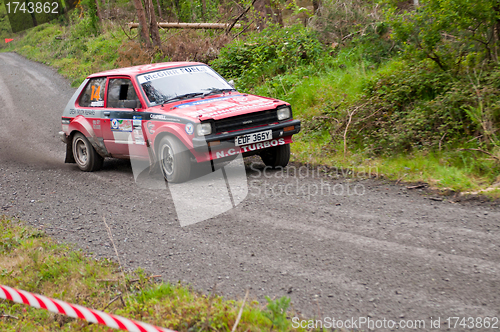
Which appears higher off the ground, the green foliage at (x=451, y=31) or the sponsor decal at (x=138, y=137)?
the green foliage at (x=451, y=31)

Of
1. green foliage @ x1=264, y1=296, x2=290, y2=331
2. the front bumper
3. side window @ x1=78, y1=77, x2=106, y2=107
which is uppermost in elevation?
side window @ x1=78, y1=77, x2=106, y2=107

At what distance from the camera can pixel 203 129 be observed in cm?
632

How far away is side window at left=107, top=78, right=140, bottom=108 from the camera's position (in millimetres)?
7458

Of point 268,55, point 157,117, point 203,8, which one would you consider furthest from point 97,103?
point 203,8

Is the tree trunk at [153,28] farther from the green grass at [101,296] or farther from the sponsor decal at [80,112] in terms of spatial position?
the green grass at [101,296]

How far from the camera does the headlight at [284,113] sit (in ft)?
23.0

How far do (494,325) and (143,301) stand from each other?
8.14ft

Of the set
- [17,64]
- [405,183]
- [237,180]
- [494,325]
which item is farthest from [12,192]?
[17,64]

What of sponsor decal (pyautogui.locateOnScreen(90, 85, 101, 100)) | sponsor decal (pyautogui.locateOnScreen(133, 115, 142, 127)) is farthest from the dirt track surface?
sponsor decal (pyautogui.locateOnScreen(90, 85, 101, 100))

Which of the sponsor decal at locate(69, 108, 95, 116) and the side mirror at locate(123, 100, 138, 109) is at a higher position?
the side mirror at locate(123, 100, 138, 109)

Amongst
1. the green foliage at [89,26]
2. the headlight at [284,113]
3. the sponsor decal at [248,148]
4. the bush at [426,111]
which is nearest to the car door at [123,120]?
the sponsor decal at [248,148]

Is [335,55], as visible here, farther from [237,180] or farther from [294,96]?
[237,180]

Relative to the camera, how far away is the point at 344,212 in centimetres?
512

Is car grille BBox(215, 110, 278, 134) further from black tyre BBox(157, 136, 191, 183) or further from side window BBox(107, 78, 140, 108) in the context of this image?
side window BBox(107, 78, 140, 108)
